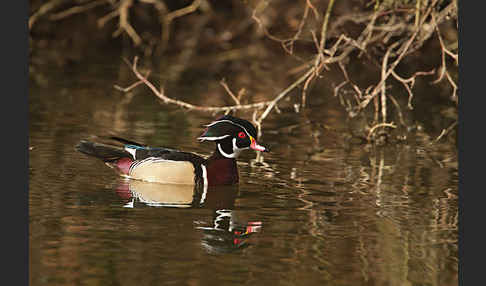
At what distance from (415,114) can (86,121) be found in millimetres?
4761

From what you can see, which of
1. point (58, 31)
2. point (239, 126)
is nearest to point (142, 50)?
point (58, 31)

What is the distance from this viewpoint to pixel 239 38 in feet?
84.0

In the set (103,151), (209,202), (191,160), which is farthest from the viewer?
(103,151)

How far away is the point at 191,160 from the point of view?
423 inches

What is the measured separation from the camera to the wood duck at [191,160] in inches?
423

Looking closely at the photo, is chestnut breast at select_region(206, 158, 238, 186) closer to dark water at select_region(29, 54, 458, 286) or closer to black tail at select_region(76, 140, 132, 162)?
dark water at select_region(29, 54, 458, 286)

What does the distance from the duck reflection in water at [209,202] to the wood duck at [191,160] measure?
0.08 m

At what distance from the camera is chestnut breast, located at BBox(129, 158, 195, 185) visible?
10.7 meters

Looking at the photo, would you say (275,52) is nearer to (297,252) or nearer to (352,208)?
(352,208)

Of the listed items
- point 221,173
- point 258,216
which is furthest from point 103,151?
point 258,216

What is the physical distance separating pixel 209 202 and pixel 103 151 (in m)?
1.61

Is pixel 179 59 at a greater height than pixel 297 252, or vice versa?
pixel 179 59

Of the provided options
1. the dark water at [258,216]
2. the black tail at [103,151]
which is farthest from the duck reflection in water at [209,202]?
the black tail at [103,151]

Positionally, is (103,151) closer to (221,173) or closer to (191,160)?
(191,160)
